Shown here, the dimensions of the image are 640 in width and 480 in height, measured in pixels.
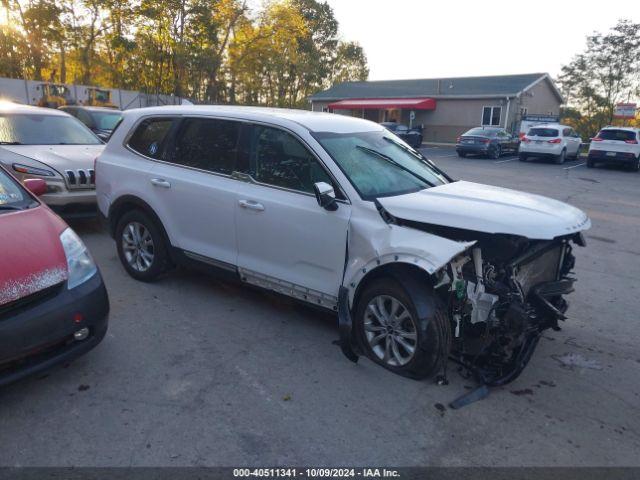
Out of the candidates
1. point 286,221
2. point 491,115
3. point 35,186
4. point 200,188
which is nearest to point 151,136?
point 200,188

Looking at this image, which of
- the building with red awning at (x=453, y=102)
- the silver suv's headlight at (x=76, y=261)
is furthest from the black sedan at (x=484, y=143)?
the silver suv's headlight at (x=76, y=261)

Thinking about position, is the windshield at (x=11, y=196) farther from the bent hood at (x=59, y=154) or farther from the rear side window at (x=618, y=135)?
the rear side window at (x=618, y=135)

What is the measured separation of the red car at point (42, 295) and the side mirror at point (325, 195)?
64.8 inches

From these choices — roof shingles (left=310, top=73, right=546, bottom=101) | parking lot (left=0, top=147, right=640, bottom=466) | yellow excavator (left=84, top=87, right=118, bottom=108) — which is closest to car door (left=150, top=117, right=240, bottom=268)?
parking lot (left=0, top=147, right=640, bottom=466)

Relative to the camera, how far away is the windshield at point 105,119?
1194 centimetres

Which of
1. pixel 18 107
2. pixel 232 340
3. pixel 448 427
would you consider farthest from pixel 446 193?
pixel 18 107

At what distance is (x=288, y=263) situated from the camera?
409 cm

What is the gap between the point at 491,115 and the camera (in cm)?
3469

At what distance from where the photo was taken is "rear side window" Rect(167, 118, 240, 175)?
4508mm

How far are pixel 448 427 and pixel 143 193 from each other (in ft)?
11.8

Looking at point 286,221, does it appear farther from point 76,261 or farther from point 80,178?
point 80,178

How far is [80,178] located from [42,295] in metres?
4.25

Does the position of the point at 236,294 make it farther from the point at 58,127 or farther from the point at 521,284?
the point at 58,127

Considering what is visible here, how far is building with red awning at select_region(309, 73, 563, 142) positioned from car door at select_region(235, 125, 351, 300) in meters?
32.6
